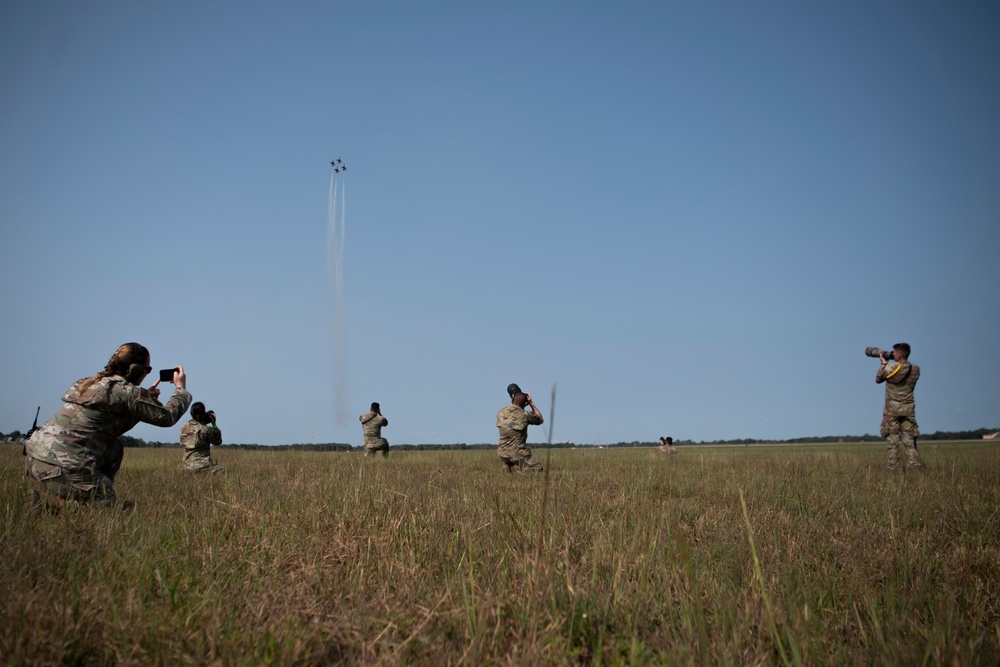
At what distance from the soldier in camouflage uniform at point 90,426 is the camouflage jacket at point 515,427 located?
27.6 ft

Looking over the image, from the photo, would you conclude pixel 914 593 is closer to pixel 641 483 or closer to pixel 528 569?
pixel 528 569

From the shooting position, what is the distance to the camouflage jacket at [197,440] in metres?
12.4

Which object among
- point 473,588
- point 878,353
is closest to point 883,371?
point 878,353

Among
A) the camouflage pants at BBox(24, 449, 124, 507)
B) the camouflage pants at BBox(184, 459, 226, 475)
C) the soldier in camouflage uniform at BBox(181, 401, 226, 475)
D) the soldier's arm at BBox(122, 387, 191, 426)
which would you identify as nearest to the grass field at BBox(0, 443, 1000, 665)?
the camouflage pants at BBox(24, 449, 124, 507)

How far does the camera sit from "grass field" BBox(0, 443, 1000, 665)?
7.82 ft

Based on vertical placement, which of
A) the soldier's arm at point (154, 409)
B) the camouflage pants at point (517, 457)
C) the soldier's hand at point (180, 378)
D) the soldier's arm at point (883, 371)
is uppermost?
the soldier's arm at point (883, 371)

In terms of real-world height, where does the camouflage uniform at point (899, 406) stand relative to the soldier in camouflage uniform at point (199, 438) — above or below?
above

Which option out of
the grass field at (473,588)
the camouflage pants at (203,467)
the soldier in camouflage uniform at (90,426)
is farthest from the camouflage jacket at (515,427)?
the soldier in camouflage uniform at (90,426)

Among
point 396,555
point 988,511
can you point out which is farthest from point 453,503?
point 988,511

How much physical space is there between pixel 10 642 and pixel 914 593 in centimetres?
464

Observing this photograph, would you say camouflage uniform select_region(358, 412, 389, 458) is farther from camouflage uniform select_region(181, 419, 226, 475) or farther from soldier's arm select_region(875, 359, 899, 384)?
soldier's arm select_region(875, 359, 899, 384)

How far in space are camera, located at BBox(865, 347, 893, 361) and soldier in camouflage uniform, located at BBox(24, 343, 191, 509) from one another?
46.6ft

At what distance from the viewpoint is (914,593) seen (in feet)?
11.9

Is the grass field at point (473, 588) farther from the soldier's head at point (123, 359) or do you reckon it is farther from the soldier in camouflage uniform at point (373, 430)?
the soldier in camouflage uniform at point (373, 430)
